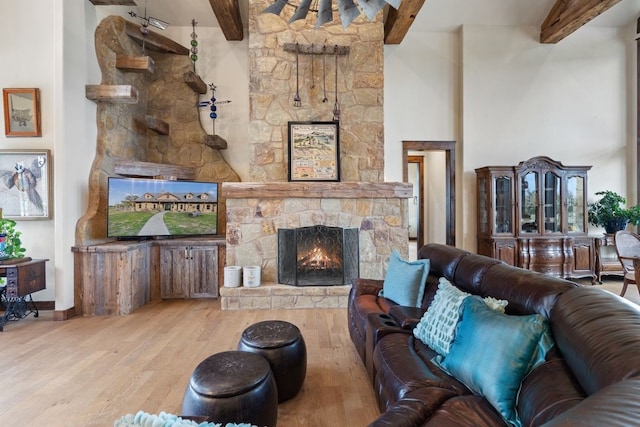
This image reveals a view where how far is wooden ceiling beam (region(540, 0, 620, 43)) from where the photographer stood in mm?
4254

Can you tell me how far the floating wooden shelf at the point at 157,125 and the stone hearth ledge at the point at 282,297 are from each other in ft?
8.57

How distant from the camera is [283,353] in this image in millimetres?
1959

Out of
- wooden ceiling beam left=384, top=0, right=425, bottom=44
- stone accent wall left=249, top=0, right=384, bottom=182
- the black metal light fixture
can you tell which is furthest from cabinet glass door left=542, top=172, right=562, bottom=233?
the black metal light fixture

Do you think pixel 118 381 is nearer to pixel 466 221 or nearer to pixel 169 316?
pixel 169 316

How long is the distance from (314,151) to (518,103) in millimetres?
3740

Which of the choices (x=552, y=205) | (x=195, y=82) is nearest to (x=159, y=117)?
(x=195, y=82)

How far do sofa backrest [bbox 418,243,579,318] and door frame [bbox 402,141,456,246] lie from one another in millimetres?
3027

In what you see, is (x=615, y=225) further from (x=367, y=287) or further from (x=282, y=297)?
(x=282, y=297)

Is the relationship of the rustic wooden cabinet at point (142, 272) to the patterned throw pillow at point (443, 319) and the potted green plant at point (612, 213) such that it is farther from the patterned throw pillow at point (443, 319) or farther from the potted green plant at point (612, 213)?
the potted green plant at point (612, 213)

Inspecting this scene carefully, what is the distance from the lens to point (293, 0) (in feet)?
12.9

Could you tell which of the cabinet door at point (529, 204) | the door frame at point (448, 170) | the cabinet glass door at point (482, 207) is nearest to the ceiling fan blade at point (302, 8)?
the door frame at point (448, 170)

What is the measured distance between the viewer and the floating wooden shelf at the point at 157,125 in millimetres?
4508

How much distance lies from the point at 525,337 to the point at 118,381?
256 cm

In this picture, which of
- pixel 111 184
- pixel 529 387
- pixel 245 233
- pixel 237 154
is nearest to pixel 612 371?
pixel 529 387
